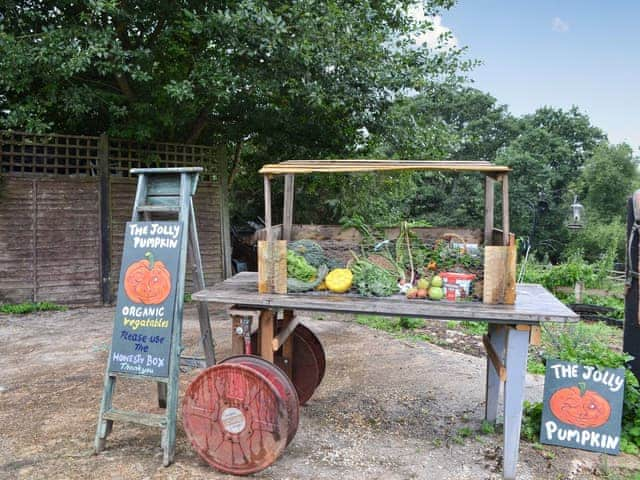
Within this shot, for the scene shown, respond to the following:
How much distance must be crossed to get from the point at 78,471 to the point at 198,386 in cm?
90

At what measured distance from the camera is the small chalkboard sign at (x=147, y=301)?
11.6 feet

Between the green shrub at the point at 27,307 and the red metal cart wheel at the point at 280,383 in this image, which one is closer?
the red metal cart wheel at the point at 280,383

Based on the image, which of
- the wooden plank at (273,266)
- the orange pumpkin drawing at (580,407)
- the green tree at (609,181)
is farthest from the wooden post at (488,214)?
the green tree at (609,181)

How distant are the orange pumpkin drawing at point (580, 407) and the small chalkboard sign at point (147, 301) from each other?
8.85ft

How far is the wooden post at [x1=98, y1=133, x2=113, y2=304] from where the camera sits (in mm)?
9172

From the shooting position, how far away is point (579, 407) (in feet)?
12.0

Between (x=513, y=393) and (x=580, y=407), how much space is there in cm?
67

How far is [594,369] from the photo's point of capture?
145 inches

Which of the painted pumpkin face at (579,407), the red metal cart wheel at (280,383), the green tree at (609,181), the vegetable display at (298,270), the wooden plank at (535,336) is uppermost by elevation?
the green tree at (609,181)

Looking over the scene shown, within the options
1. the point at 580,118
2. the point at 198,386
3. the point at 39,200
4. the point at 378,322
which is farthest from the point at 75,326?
the point at 580,118

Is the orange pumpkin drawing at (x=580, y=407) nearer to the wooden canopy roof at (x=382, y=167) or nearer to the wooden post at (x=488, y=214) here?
the wooden post at (x=488, y=214)

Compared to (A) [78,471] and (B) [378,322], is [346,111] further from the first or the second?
(A) [78,471]

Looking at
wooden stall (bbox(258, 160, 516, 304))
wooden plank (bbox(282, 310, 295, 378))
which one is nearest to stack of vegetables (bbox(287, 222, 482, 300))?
wooden stall (bbox(258, 160, 516, 304))

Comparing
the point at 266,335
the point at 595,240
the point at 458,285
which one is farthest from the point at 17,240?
the point at 595,240
